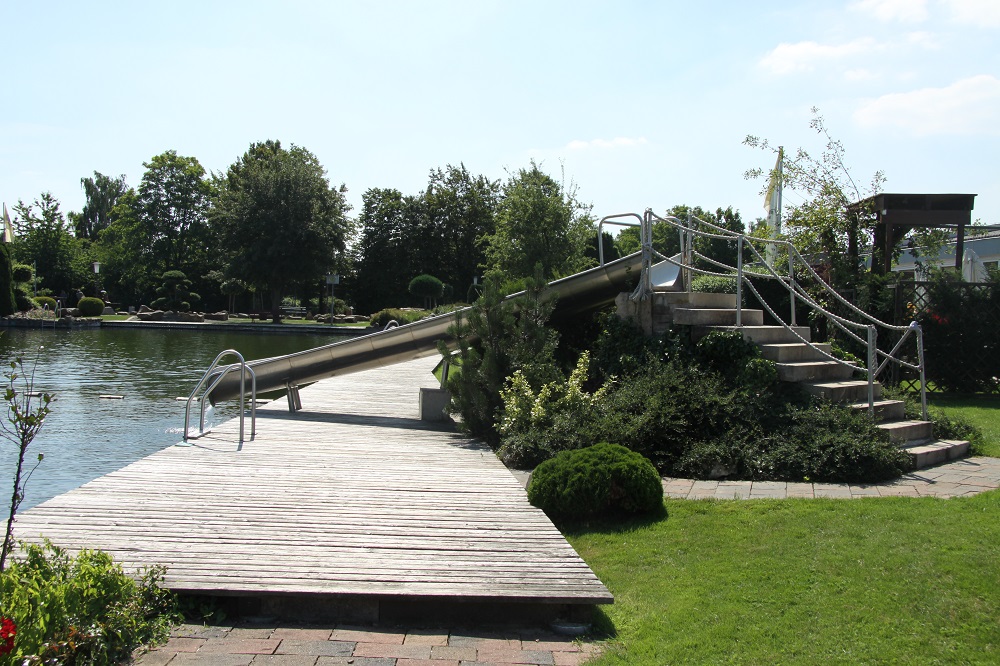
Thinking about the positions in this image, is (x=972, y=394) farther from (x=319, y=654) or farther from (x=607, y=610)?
(x=319, y=654)

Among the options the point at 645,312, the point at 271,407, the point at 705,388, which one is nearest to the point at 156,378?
the point at 271,407

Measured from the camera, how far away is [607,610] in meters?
4.44

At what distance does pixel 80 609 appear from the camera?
358cm

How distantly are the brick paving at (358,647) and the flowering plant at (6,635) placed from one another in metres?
0.73

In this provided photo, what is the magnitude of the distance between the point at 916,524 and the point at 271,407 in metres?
9.72

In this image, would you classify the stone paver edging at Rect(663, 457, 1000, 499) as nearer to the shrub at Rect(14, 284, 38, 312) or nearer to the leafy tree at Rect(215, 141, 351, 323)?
the leafy tree at Rect(215, 141, 351, 323)

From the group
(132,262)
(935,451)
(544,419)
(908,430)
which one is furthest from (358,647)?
(132,262)

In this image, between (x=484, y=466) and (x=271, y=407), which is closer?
(x=484, y=466)

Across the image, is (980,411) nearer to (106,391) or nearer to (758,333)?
(758,333)

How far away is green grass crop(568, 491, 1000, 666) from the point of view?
3.71 m

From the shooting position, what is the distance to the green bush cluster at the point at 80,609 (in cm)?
325

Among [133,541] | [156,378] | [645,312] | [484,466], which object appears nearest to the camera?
[133,541]

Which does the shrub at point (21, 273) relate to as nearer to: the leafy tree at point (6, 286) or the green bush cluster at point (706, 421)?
the leafy tree at point (6, 286)

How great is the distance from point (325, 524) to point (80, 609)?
2.05 m
